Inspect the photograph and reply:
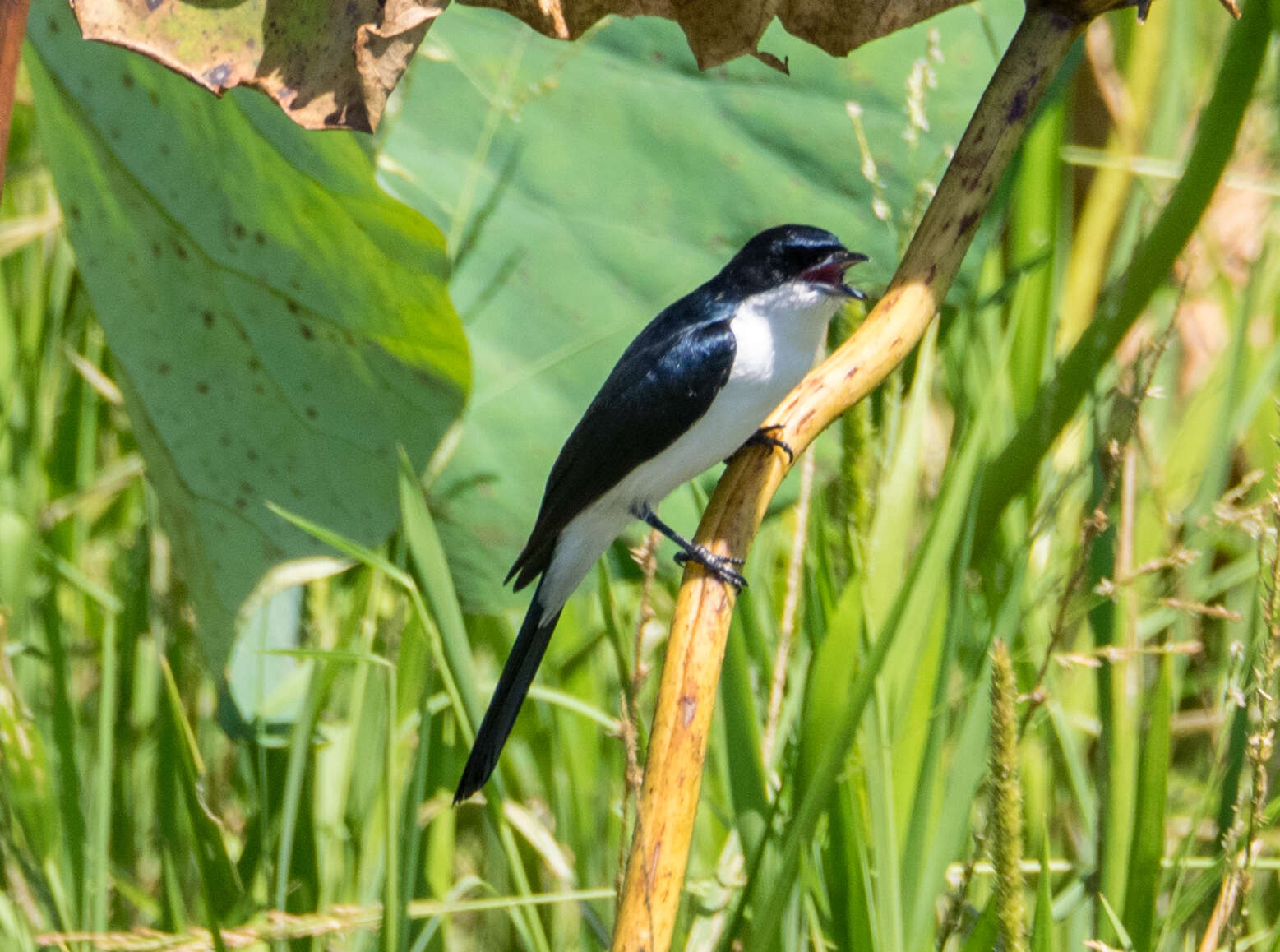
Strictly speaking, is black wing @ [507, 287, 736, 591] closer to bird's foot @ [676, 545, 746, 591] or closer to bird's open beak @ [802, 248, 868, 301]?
bird's open beak @ [802, 248, 868, 301]

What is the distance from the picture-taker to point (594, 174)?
176 centimetres

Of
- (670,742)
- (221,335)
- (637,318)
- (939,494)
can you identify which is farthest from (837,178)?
(670,742)

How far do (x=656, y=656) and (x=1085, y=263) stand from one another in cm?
111

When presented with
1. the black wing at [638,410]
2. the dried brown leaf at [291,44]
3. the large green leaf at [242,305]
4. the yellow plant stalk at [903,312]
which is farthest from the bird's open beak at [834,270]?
the dried brown leaf at [291,44]

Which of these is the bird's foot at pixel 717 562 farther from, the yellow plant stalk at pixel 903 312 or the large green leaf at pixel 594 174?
the large green leaf at pixel 594 174

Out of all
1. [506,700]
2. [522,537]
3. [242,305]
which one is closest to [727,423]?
[522,537]

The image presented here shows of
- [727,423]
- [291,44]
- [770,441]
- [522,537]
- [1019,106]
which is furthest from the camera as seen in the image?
[522,537]

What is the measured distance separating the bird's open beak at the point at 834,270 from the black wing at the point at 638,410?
0.13m

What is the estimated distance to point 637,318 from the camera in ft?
5.91

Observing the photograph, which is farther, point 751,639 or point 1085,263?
point 1085,263

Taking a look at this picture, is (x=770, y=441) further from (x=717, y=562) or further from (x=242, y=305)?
(x=242, y=305)

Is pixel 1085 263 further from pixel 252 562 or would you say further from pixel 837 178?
pixel 252 562

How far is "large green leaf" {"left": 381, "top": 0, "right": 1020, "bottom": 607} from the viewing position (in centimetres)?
174

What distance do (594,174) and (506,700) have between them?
66cm
